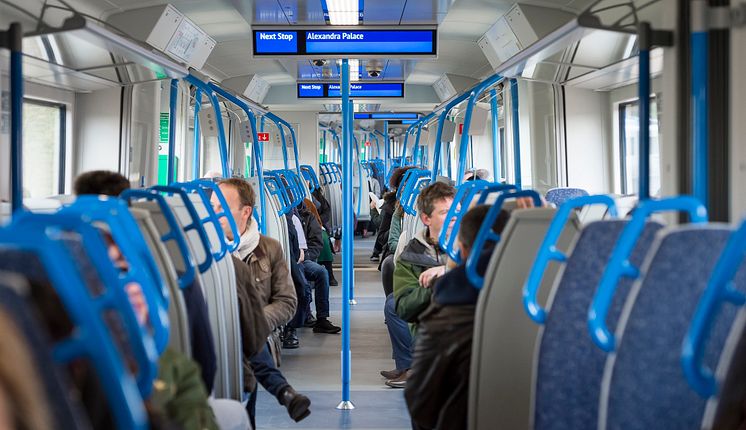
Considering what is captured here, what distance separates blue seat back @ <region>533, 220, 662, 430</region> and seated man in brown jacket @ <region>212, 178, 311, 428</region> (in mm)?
2240

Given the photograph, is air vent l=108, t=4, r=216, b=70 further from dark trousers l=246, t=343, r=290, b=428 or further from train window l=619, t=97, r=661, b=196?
train window l=619, t=97, r=661, b=196

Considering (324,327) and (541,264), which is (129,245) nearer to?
(541,264)

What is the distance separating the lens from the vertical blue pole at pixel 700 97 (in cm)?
279

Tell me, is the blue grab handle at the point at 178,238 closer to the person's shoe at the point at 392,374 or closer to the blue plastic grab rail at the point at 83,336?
the blue plastic grab rail at the point at 83,336

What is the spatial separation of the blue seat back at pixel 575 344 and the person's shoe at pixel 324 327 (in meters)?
5.48

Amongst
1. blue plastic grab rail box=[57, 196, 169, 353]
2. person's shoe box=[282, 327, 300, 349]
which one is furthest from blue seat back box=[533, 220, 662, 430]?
person's shoe box=[282, 327, 300, 349]

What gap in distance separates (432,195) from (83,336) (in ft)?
10.8

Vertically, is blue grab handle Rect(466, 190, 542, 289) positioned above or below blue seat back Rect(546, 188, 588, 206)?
below

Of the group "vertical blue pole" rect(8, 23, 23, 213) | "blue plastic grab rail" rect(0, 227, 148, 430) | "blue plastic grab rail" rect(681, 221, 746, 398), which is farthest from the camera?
"vertical blue pole" rect(8, 23, 23, 213)

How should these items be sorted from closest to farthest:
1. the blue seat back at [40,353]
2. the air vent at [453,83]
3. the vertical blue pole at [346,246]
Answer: the blue seat back at [40,353] < the vertical blue pole at [346,246] < the air vent at [453,83]

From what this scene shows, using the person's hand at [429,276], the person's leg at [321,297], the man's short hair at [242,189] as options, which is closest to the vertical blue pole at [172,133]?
the man's short hair at [242,189]

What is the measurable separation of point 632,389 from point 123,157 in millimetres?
Result: 4583

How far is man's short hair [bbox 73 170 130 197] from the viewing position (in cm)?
321

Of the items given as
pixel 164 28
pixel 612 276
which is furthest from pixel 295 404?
pixel 164 28
